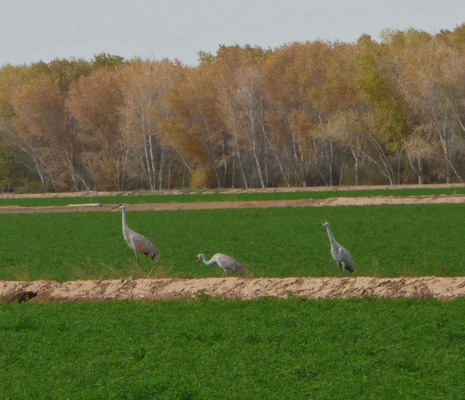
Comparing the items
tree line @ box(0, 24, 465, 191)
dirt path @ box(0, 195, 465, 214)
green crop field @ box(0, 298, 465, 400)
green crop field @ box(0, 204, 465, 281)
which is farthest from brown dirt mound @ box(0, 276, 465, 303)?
tree line @ box(0, 24, 465, 191)

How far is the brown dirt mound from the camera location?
1499 centimetres

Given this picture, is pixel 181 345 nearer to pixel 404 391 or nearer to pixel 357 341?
pixel 357 341

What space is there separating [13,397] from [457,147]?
54057mm

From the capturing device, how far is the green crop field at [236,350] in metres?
9.27

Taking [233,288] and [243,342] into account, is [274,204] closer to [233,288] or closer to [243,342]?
[233,288]

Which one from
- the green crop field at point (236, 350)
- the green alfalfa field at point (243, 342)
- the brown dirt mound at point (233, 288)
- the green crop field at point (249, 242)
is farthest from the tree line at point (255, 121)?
the green crop field at point (236, 350)

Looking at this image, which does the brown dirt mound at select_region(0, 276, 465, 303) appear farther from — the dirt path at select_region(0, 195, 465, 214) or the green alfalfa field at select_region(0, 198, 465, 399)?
the dirt path at select_region(0, 195, 465, 214)

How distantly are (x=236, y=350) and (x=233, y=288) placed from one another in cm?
509

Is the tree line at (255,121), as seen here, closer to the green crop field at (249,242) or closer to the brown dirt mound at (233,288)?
the green crop field at (249,242)

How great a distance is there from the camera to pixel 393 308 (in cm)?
1356

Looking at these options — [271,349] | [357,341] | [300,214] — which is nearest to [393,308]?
[357,341]

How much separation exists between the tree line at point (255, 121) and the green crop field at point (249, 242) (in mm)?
21064

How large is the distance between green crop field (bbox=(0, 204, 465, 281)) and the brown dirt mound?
1.64 metres

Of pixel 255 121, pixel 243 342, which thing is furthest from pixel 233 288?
pixel 255 121
